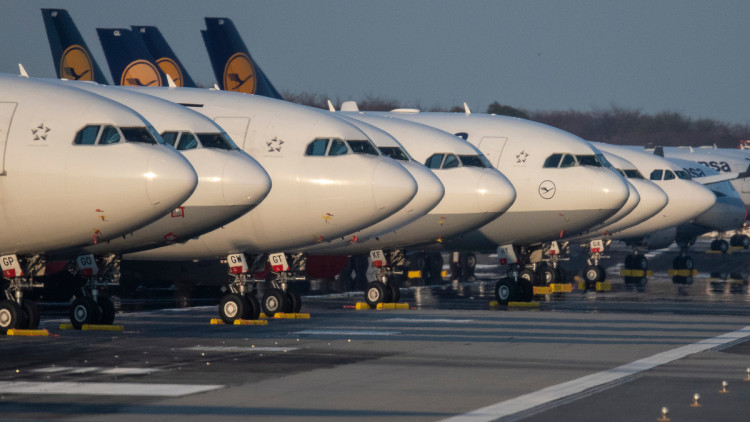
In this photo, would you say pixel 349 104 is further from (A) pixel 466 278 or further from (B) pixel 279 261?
(A) pixel 466 278

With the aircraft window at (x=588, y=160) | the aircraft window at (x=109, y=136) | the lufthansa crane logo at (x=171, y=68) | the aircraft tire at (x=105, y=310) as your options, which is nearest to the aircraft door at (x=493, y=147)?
the aircraft window at (x=588, y=160)

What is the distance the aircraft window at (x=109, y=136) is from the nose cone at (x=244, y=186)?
10.6ft

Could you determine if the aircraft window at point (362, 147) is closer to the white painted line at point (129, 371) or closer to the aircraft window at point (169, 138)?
the aircraft window at point (169, 138)

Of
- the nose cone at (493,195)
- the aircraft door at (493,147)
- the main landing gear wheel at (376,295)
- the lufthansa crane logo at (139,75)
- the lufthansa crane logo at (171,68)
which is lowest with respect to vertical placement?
the main landing gear wheel at (376,295)

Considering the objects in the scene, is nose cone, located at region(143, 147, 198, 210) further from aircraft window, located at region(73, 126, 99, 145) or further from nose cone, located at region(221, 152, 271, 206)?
nose cone, located at region(221, 152, 271, 206)

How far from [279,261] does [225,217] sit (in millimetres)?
4318

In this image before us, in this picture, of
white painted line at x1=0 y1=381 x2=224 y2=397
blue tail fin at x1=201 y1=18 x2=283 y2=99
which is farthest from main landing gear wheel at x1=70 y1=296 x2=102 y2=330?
blue tail fin at x1=201 y1=18 x2=283 y2=99

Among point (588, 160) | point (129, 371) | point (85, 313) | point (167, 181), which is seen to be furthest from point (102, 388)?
point (588, 160)

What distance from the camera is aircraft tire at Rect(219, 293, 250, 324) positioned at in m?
29.5

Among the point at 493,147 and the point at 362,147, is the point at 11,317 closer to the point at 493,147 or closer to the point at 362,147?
the point at 362,147

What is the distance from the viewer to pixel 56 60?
4506 cm

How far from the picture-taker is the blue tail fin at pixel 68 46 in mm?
44312

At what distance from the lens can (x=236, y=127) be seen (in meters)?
31.1

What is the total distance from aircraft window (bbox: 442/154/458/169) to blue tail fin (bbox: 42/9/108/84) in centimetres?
1400
